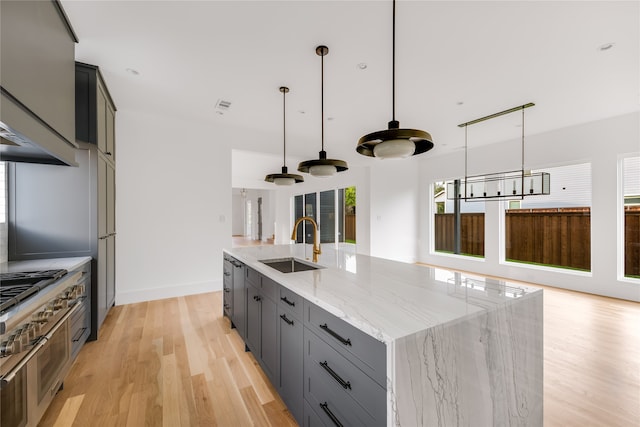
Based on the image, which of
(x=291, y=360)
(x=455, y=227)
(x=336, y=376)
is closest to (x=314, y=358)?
(x=336, y=376)

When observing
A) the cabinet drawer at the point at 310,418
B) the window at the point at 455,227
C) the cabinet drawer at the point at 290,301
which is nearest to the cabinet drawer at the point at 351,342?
the cabinet drawer at the point at 290,301

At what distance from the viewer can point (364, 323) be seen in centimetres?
105

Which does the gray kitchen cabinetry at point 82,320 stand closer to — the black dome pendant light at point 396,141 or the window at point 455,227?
the black dome pendant light at point 396,141

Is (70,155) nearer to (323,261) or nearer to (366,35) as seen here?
(323,261)

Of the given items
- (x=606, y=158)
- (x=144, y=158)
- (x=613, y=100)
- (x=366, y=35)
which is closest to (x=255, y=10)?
(x=366, y=35)

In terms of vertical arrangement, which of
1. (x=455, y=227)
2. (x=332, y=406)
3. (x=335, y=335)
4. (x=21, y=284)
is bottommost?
(x=332, y=406)

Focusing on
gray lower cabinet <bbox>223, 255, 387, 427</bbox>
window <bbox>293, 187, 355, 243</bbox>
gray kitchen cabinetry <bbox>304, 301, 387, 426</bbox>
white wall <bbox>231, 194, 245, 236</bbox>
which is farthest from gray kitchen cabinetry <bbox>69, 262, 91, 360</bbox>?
white wall <bbox>231, 194, 245, 236</bbox>

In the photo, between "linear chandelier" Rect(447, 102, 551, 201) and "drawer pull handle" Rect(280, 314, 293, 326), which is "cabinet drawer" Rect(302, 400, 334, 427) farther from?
"linear chandelier" Rect(447, 102, 551, 201)

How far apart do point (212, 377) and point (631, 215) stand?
5.94 meters

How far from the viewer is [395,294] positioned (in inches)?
55.6

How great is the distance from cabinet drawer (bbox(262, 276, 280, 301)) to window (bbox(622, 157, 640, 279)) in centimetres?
541

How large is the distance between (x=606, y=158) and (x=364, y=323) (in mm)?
5517

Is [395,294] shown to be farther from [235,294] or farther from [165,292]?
[165,292]

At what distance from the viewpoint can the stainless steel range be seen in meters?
1.23
